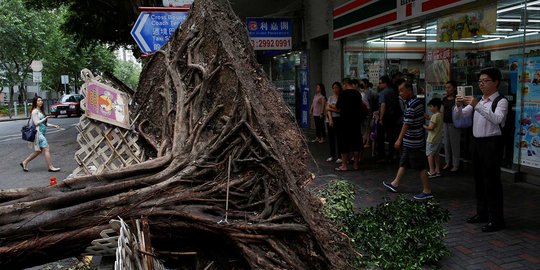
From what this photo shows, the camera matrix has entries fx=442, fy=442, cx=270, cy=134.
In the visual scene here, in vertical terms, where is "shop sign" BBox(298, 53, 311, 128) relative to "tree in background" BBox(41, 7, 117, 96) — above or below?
below

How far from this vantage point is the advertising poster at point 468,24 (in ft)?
25.0

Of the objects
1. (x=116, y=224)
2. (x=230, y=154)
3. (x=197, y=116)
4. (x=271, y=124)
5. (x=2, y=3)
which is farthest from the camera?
(x=2, y=3)

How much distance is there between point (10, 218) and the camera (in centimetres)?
240

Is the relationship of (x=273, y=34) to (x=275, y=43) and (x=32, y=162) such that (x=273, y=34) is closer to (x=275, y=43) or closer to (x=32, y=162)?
(x=275, y=43)

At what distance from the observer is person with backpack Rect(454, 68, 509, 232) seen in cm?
476

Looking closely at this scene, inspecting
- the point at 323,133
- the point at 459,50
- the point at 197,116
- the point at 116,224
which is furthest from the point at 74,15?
the point at 116,224

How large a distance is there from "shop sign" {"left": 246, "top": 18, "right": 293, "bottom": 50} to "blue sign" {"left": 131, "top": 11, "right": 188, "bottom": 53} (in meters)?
5.79

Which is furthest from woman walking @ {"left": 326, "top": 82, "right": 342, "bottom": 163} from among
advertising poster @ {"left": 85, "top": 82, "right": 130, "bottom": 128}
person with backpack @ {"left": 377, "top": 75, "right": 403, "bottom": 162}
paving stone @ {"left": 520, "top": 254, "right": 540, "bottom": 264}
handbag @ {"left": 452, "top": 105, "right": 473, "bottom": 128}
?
advertising poster @ {"left": 85, "top": 82, "right": 130, "bottom": 128}

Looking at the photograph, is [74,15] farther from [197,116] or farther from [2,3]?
[197,116]

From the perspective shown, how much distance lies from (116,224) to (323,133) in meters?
10.8

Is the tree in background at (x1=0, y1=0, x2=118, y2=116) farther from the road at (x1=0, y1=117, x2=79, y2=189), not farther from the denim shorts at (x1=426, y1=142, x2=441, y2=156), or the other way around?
the denim shorts at (x1=426, y1=142, x2=441, y2=156)

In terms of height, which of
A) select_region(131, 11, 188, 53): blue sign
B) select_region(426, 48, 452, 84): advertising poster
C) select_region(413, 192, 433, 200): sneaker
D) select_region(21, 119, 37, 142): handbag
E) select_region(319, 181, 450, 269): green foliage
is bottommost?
select_region(413, 192, 433, 200): sneaker

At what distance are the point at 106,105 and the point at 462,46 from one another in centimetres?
682

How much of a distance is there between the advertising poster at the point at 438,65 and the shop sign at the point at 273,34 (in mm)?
4595
